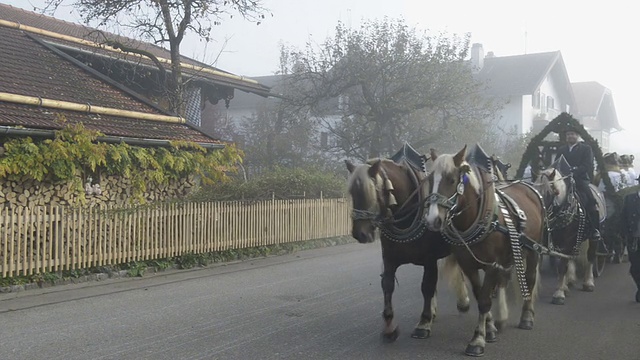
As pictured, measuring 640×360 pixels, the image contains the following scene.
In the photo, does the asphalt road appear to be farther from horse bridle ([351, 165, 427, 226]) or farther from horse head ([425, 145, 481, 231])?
horse head ([425, 145, 481, 231])

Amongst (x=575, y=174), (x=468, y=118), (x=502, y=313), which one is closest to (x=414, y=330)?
(x=502, y=313)

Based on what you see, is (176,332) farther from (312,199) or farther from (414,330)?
(312,199)

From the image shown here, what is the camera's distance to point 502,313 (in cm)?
671

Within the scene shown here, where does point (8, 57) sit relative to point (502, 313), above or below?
above

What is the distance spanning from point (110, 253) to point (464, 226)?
21.2 feet

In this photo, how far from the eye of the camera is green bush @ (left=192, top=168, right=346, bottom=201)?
14.3 meters

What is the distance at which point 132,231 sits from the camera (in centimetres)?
1055

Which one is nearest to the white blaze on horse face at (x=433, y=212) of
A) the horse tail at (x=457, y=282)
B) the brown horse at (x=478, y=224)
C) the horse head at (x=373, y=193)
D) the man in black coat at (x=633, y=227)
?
the brown horse at (x=478, y=224)

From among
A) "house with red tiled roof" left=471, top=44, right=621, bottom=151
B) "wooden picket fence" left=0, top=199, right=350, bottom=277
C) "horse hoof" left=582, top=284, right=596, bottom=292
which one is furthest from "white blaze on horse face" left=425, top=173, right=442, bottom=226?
"house with red tiled roof" left=471, top=44, right=621, bottom=151

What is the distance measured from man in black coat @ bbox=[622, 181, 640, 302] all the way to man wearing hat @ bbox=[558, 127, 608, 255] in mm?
669

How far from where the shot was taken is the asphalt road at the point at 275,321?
5.91 metres

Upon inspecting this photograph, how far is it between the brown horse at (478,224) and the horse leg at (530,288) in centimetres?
49

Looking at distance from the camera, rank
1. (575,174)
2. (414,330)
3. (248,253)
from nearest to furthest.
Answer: (414,330) → (575,174) → (248,253)

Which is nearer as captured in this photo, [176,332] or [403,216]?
[403,216]
